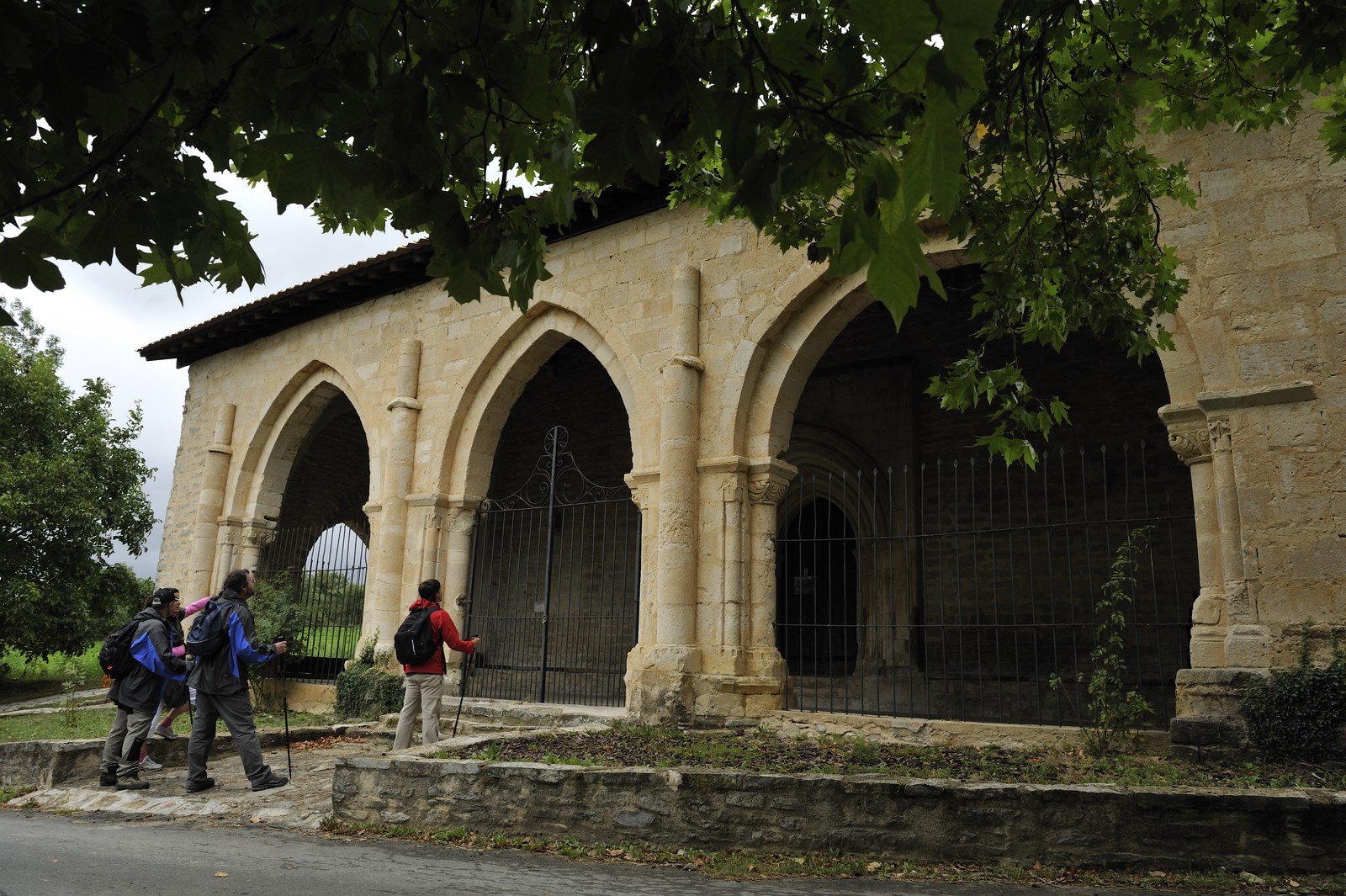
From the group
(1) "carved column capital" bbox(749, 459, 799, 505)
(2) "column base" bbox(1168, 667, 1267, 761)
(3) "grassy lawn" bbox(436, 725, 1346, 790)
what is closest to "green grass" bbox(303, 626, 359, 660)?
(3) "grassy lawn" bbox(436, 725, 1346, 790)

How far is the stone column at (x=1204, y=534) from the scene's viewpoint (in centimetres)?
595

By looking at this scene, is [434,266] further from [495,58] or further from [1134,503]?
[1134,503]

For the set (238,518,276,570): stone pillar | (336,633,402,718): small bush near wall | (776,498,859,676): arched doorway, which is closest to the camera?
(336,633,402,718): small bush near wall

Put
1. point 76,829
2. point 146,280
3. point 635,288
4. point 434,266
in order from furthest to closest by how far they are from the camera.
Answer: point 635,288
point 76,829
point 146,280
point 434,266

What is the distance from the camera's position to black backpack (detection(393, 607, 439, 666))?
6.72 metres

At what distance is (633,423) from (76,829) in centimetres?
516

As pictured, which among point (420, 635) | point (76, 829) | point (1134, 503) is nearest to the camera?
point (76, 829)

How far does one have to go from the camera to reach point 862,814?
14.5 feet

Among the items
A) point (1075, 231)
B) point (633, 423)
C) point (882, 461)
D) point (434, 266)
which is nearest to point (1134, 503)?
point (882, 461)

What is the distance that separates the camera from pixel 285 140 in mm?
2084

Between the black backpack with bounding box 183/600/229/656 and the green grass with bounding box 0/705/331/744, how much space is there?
3095 millimetres

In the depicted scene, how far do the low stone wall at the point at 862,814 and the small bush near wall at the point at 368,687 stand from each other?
4.51 meters

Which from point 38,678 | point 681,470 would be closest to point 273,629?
point 681,470

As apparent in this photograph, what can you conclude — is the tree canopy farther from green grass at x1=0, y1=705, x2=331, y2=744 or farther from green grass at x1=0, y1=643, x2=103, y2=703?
green grass at x1=0, y1=643, x2=103, y2=703
